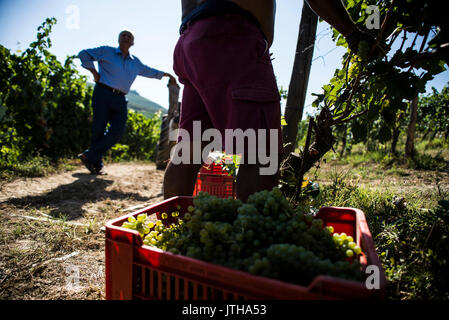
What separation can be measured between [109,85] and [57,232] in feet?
10.4

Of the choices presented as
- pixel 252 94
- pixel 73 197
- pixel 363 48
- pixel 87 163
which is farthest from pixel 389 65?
pixel 87 163

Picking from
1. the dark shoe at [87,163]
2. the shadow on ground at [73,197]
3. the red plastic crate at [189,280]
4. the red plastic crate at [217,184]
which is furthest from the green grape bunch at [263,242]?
the dark shoe at [87,163]

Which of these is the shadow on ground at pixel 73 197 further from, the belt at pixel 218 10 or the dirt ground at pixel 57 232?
the belt at pixel 218 10

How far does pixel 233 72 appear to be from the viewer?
1.35 metres

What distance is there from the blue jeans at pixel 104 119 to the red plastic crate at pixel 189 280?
13.5 ft

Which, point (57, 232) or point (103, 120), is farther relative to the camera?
point (103, 120)

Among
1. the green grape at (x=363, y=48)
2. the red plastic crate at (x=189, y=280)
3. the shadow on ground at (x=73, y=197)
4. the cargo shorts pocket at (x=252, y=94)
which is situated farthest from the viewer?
the shadow on ground at (x=73, y=197)

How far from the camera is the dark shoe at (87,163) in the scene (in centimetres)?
473

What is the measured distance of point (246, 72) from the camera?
1328mm

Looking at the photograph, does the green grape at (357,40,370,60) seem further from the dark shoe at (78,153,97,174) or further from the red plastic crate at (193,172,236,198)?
the dark shoe at (78,153,97,174)

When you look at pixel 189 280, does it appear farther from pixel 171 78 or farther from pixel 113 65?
pixel 171 78

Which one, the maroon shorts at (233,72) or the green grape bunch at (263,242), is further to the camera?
the maroon shorts at (233,72)

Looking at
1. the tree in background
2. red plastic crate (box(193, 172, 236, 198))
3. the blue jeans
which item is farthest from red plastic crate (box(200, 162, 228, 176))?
the blue jeans

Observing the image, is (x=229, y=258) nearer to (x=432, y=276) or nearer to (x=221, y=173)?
(x=432, y=276)
